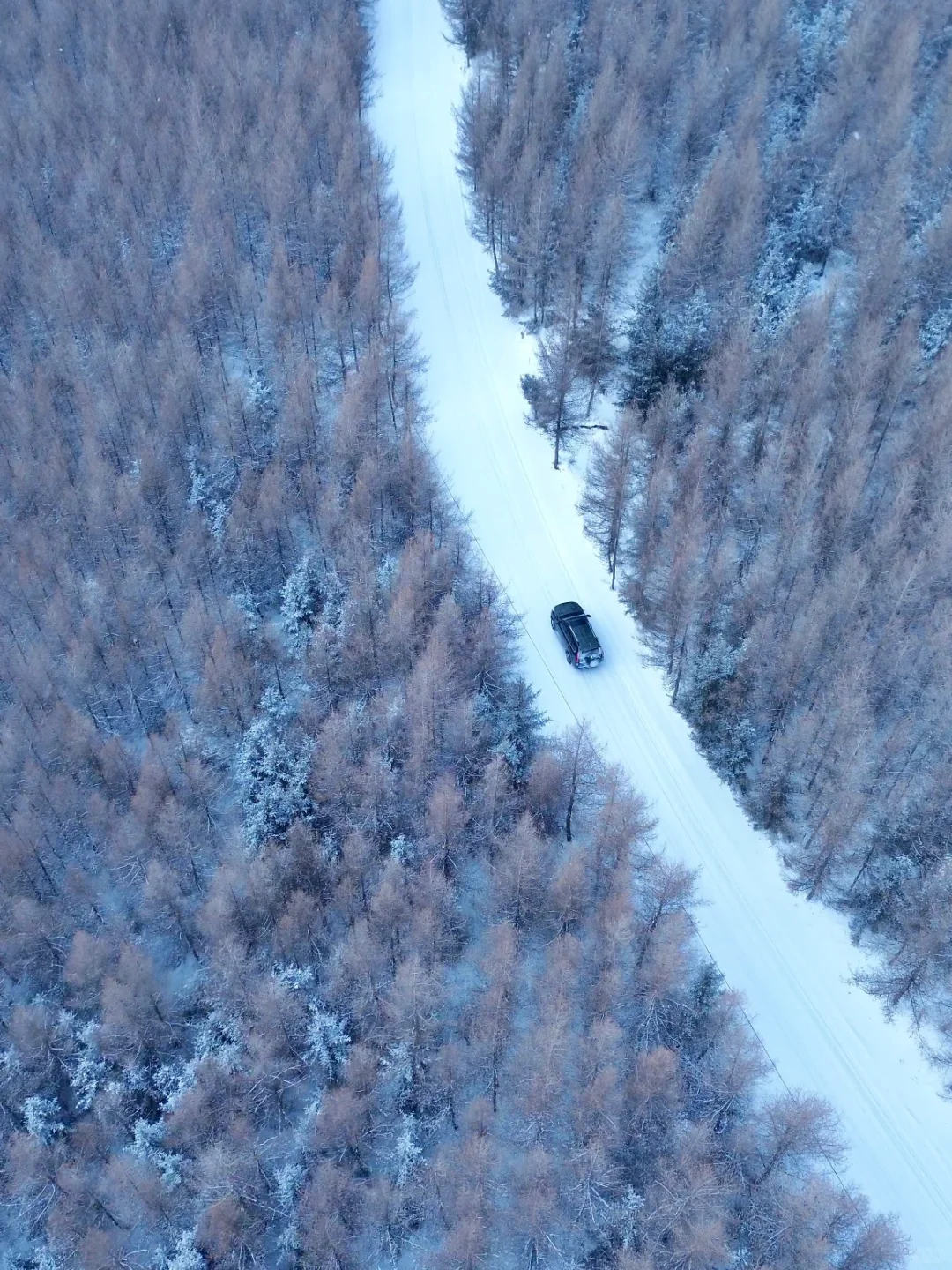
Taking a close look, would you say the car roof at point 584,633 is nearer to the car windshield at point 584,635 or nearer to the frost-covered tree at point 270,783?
the car windshield at point 584,635

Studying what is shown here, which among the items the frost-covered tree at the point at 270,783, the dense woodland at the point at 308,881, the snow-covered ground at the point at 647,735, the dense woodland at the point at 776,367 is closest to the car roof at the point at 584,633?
the snow-covered ground at the point at 647,735

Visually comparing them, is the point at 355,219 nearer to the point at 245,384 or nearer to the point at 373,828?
the point at 245,384

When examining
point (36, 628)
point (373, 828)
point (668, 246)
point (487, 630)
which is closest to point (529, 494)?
point (487, 630)

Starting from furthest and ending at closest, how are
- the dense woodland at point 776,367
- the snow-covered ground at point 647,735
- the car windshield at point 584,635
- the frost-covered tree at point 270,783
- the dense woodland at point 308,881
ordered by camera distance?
the car windshield at point 584,635, the frost-covered tree at point 270,783, the dense woodland at point 776,367, the snow-covered ground at point 647,735, the dense woodland at point 308,881

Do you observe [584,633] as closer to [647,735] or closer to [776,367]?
[647,735]

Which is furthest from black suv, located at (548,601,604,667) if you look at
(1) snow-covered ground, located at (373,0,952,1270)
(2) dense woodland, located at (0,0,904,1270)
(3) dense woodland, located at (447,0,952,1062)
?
(3) dense woodland, located at (447,0,952,1062)

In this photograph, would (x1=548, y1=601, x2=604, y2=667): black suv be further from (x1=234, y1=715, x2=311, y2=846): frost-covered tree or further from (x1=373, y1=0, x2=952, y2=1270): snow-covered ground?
(x1=234, y1=715, x2=311, y2=846): frost-covered tree
